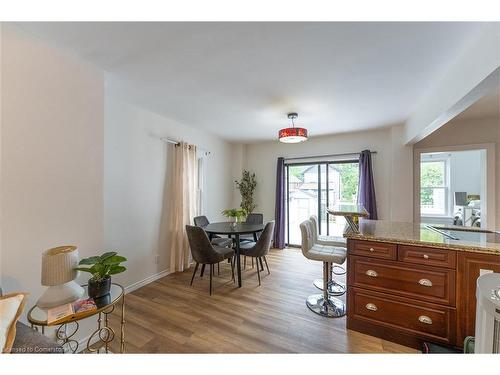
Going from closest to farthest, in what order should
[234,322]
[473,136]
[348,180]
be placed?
[234,322] → [473,136] → [348,180]

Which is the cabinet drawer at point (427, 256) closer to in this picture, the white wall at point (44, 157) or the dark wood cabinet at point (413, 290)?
the dark wood cabinet at point (413, 290)

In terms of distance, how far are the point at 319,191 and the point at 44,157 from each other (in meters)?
4.26

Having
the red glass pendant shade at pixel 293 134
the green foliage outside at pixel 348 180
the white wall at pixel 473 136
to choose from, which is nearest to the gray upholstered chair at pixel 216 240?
the red glass pendant shade at pixel 293 134

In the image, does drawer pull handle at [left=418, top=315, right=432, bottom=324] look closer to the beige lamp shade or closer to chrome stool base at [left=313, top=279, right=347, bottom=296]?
chrome stool base at [left=313, top=279, right=347, bottom=296]

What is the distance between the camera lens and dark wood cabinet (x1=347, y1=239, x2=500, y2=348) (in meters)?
1.52

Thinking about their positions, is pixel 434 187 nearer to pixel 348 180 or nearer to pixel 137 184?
pixel 348 180

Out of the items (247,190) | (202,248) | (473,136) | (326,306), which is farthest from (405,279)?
(247,190)

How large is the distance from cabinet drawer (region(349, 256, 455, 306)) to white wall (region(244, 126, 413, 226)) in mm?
2213

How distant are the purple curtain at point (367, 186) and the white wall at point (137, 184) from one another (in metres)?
3.27

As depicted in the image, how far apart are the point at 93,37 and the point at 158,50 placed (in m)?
0.43

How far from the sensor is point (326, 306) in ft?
7.36

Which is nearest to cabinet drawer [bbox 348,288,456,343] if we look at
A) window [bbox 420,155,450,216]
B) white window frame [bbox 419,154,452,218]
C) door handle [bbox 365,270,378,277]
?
door handle [bbox 365,270,378,277]
